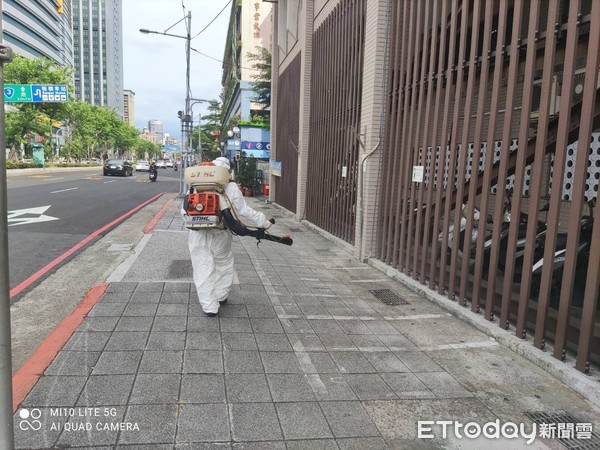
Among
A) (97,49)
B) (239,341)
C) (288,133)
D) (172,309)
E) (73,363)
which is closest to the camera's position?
(73,363)

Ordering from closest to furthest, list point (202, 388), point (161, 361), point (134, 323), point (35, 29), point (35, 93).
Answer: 1. point (202, 388)
2. point (161, 361)
3. point (134, 323)
4. point (35, 93)
5. point (35, 29)

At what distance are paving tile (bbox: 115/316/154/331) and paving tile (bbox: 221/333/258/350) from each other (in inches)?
31.9

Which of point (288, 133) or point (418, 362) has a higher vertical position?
point (288, 133)

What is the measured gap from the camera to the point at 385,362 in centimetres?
414

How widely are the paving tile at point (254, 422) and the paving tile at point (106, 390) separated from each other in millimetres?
813

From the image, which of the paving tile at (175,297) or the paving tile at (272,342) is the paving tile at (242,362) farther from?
the paving tile at (175,297)

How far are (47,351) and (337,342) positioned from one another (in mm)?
2640

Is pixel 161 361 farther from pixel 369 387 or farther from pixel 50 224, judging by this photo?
pixel 50 224

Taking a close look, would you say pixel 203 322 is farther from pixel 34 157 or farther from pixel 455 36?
pixel 34 157

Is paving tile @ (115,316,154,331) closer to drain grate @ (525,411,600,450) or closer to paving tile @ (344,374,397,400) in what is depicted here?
paving tile @ (344,374,397,400)

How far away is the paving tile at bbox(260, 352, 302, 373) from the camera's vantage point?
12.7ft

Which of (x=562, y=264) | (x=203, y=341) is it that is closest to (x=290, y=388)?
(x=203, y=341)

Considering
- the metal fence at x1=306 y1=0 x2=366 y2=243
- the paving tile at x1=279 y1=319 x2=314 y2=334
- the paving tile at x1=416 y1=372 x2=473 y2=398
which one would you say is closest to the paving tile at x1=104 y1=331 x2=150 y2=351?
the paving tile at x1=279 y1=319 x2=314 y2=334

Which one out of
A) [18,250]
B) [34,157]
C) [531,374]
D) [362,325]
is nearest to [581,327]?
[531,374]
